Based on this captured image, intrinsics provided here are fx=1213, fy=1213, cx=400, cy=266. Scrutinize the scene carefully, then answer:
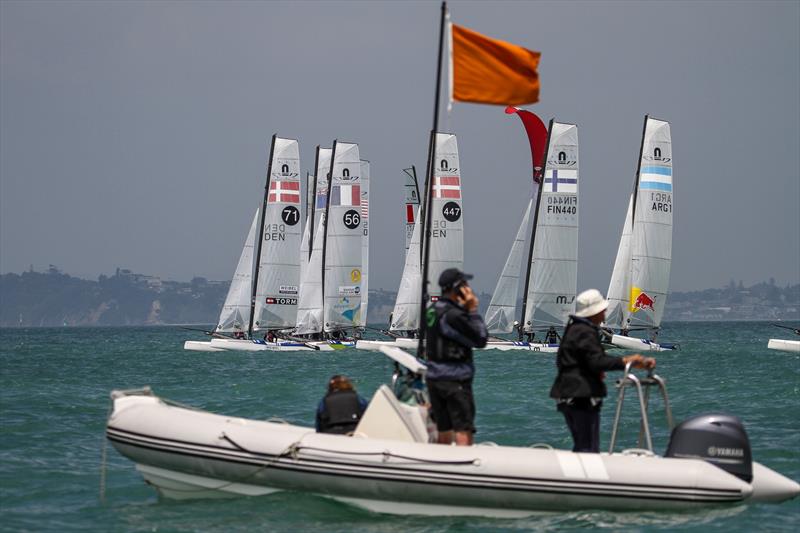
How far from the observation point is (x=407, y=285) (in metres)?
53.5

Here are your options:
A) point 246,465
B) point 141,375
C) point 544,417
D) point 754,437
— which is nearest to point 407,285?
point 141,375

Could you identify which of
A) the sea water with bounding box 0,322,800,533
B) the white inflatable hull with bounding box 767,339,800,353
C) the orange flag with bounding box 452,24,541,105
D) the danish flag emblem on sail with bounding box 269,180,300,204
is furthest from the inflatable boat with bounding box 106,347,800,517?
the white inflatable hull with bounding box 767,339,800,353

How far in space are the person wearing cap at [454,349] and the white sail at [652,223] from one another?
41.1 meters

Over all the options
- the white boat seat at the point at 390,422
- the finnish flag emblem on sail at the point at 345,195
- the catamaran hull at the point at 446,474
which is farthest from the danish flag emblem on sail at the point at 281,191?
the white boat seat at the point at 390,422

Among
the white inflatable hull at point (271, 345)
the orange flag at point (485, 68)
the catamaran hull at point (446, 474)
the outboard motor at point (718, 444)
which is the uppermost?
the orange flag at point (485, 68)

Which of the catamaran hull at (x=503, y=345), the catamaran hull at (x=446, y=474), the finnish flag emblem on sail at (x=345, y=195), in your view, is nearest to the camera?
the catamaran hull at (x=446, y=474)

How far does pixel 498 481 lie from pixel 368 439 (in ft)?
4.14

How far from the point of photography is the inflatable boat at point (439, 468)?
1077cm

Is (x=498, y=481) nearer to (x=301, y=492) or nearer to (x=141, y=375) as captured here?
(x=301, y=492)

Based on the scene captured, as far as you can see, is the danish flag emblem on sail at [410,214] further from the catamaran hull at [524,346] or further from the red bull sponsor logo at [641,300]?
the red bull sponsor logo at [641,300]

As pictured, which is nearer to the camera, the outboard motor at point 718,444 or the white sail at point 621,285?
the outboard motor at point 718,444

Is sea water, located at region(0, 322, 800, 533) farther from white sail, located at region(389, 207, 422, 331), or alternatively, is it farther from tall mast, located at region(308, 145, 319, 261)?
tall mast, located at region(308, 145, 319, 261)

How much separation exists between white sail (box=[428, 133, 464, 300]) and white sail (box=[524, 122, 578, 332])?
10.8ft

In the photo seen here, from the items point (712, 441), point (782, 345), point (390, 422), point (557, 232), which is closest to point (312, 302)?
point (557, 232)
